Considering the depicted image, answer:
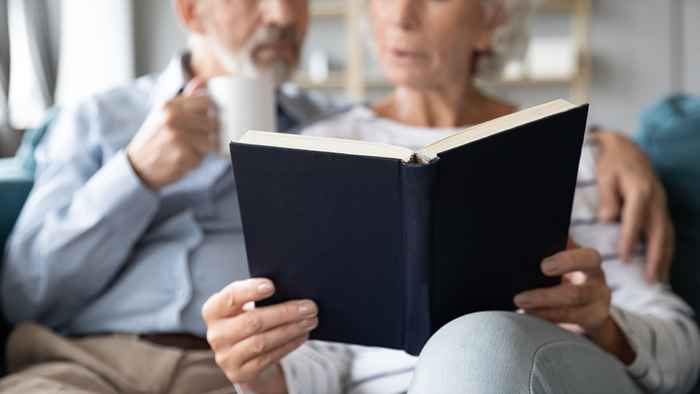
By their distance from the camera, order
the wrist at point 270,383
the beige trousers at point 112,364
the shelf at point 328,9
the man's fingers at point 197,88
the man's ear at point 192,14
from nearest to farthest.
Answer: the wrist at point 270,383, the beige trousers at point 112,364, the man's fingers at point 197,88, the man's ear at point 192,14, the shelf at point 328,9

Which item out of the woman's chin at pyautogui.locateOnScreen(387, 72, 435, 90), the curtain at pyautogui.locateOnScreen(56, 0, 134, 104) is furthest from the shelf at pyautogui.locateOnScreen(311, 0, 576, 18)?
the woman's chin at pyautogui.locateOnScreen(387, 72, 435, 90)

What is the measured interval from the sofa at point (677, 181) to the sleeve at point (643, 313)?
103mm

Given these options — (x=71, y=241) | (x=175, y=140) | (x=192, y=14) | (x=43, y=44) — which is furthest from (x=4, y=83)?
(x=175, y=140)

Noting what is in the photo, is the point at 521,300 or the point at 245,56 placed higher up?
the point at 245,56

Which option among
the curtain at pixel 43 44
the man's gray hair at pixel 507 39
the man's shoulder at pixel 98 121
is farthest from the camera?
the curtain at pixel 43 44

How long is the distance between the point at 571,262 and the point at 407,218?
277mm

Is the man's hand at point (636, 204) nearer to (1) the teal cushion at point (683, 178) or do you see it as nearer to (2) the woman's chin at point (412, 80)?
(1) the teal cushion at point (683, 178)

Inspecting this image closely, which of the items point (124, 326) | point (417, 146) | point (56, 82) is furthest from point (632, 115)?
point (124, 326)

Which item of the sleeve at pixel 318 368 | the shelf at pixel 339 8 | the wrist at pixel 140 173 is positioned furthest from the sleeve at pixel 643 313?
the shelf at pixel 339 8

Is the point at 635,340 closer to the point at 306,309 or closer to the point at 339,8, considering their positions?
the point at 306,309

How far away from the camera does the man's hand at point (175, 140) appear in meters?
1.24

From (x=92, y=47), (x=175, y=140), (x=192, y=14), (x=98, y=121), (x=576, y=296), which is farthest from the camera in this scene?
(x=92, y=47)

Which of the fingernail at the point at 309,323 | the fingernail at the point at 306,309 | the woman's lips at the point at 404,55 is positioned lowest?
the fingernail at the point at 309,323

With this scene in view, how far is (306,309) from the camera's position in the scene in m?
0.90
